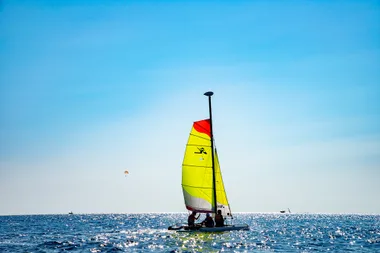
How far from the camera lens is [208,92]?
55.4m

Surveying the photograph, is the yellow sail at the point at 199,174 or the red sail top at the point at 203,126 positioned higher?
the red sail top at the point at 203,126

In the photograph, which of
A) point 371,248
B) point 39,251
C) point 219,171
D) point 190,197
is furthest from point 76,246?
point 371,248

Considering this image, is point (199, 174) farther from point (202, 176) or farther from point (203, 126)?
point (203, 126)

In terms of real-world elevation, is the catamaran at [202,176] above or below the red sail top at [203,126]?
below

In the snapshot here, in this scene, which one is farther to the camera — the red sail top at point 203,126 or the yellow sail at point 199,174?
the red sail top at point 203,126

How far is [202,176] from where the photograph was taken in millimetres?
51312

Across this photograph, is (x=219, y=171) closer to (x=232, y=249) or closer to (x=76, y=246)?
(x=232, y=249)

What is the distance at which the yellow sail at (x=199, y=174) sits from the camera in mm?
51000

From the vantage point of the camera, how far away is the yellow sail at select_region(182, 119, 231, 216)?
51.0m

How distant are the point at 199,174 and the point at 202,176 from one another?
18.8 inches

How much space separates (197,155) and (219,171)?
3.64 meters

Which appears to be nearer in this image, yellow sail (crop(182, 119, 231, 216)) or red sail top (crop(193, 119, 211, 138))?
yellow sail (crop(182, 119, 231, 216))

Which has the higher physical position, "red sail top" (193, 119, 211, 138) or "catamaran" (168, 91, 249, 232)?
"red sail top" (193, 119, 211, 138)

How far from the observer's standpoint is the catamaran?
51.0 meters
